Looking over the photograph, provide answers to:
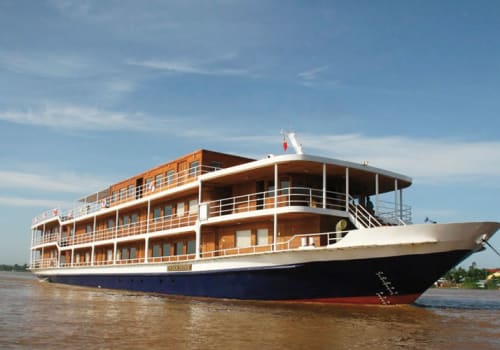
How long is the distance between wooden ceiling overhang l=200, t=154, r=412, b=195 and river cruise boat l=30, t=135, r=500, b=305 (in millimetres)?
41

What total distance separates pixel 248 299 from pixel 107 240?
1372 cm

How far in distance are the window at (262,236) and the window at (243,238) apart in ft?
1.29

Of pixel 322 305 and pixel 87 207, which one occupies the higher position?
pixel 87 207

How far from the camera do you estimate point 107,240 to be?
3025 cm

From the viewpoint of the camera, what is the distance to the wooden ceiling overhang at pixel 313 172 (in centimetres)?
1892

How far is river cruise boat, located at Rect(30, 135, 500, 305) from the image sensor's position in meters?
16.4

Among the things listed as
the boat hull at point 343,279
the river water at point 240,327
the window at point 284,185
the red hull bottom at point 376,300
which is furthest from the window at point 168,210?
the red hull bottom at point 376,300

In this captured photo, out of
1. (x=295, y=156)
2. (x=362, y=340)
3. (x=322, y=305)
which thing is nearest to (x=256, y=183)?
(x=295, y=156)

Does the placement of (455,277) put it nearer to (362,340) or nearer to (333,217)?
(333,217)

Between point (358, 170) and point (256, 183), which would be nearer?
point (358, 170)

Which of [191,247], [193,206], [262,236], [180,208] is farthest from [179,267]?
[180,208]

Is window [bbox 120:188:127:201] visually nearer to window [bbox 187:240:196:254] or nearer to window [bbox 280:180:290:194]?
window [bbox 187:240:196:254]

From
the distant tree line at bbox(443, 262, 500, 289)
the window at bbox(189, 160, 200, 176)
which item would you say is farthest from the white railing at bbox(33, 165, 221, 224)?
the distant tree line at bbox(443, 262, 500, 289)

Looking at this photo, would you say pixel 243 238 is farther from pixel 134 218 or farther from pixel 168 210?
pixel 134 218
